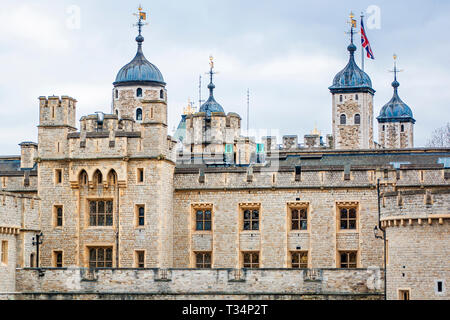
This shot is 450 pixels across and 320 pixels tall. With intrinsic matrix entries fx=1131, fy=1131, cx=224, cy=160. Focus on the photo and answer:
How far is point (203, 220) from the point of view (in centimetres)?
6062

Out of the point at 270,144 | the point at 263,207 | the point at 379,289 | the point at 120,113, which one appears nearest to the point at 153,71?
the point at 120,113

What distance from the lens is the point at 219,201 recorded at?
60094 mm

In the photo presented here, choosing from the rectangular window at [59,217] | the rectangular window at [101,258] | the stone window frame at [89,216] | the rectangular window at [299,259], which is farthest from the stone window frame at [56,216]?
the rectangular window at [299,259]

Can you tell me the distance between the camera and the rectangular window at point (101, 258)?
59.2 meters

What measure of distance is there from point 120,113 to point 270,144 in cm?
1336

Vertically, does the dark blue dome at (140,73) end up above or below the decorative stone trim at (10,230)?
above

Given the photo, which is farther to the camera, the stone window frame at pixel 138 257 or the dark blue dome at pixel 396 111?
the dark blue dome at pixel 396 111

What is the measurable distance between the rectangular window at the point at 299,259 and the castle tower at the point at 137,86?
23986mm

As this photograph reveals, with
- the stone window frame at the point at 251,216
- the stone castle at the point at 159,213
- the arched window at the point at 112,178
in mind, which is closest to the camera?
the stone castle at the point at 159,213

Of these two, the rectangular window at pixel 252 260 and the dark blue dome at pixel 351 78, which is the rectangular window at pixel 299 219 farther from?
the dark blue dome at pixel 351 78

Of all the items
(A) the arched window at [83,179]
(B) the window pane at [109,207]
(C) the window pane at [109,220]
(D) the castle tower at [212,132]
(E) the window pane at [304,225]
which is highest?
(D) the castle tower at [212,132]

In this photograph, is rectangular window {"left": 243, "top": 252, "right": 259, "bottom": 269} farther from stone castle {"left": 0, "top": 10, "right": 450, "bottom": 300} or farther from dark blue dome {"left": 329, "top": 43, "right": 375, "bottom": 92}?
dark blue dome {"left": 329, "top": 43, "right": 375, "bottom": 92}

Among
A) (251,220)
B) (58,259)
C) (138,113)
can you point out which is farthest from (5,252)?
(138,113)

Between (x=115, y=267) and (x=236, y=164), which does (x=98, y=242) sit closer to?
(x=115, y=267)
